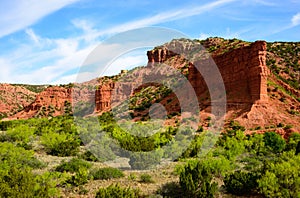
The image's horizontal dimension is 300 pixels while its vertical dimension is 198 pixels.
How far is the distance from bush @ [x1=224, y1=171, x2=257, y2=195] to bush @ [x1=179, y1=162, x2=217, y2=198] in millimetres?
1187

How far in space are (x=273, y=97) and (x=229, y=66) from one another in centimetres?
788

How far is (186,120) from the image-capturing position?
44.1 metres

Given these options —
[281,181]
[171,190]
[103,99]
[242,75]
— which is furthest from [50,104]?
[281,181]

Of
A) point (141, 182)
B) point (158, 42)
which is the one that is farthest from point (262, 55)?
point (141, 182)

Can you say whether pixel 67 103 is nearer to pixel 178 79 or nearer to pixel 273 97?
pixel 178 79

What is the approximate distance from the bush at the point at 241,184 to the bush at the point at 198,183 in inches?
46.7

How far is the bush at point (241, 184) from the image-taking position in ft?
48.1

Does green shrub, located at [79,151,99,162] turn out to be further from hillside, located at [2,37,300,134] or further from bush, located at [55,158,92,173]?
hillside, located at [2,37,300,134]

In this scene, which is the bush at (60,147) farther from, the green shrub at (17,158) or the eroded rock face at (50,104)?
the eroded rock face at (50,104)

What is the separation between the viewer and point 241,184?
14.6 meters

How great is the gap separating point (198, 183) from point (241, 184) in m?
2.13

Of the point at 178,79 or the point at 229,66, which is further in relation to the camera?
the point at 178,79

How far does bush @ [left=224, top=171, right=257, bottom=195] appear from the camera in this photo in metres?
14.7

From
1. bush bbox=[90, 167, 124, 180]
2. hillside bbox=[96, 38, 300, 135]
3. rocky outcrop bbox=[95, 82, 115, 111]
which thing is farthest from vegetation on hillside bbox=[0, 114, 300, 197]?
rocky outcrop bbox=[95, 82, 115, 111]
